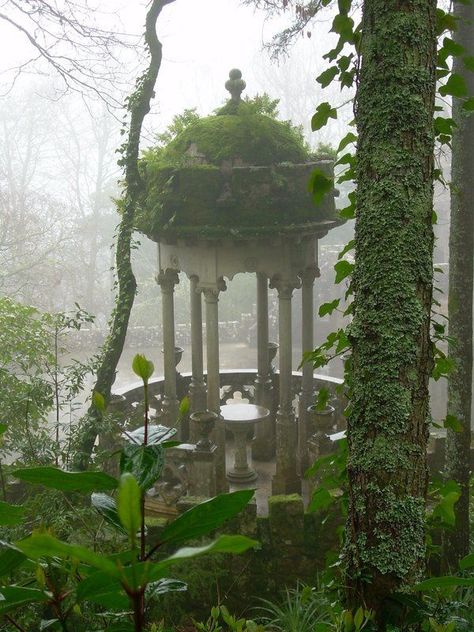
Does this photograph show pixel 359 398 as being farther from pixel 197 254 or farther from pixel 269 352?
pixel 269 352

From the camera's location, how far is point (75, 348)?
25375 mm

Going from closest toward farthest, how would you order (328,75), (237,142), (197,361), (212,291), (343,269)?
(328,75) → (343,269) → (237,142) → (212,291) → (197,361)

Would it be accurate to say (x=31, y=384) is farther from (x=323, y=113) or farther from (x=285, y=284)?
(x=323, y=113)

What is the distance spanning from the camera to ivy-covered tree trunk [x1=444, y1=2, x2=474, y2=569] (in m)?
5.57

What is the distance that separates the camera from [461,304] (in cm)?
564

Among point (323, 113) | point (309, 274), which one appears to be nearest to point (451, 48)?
point (323, 113)

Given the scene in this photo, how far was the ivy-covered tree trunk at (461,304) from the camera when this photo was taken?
557 cm

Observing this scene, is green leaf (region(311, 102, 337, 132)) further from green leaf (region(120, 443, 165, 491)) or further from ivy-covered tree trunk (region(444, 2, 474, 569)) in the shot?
ivy-covered tree trunk (region(444, 2, 474, 569))

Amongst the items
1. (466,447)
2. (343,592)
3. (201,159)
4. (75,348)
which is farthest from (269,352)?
(75,348)

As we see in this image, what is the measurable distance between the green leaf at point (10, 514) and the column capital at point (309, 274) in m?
7.85

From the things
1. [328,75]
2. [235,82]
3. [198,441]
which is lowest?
[198,441]

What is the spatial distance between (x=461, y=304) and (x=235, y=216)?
9.20 ft

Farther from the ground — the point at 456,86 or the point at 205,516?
the point at 456,86

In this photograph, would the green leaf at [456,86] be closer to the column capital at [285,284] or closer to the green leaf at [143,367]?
the green leaf at [143,367]
